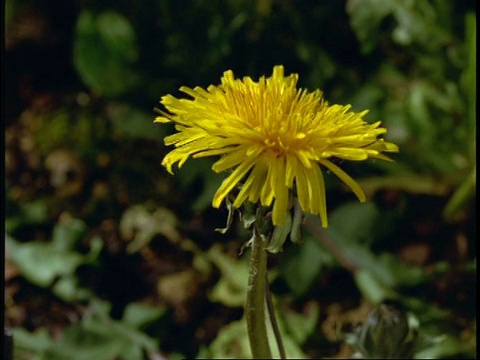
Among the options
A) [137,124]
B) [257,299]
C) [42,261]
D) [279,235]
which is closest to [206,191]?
[137,124]

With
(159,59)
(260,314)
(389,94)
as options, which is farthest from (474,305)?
(159,59)

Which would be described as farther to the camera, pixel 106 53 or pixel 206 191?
pixel 106 53

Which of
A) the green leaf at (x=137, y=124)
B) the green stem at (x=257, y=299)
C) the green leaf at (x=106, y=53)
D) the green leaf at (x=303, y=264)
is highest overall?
the green leaf at (x=106, y=53)

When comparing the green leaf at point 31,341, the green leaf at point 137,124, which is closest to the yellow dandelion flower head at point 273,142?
the green leaf at point 31,341

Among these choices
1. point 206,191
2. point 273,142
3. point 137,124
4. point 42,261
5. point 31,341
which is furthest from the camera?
point 137,124

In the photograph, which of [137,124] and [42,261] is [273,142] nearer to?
[42,261]

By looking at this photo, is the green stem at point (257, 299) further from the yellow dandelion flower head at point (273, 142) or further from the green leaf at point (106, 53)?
the green leaf at point (106, 53)

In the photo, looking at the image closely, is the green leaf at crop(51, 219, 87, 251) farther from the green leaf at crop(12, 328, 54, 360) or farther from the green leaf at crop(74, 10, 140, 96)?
the green leaf at crop(74, 10, 140, 96)
